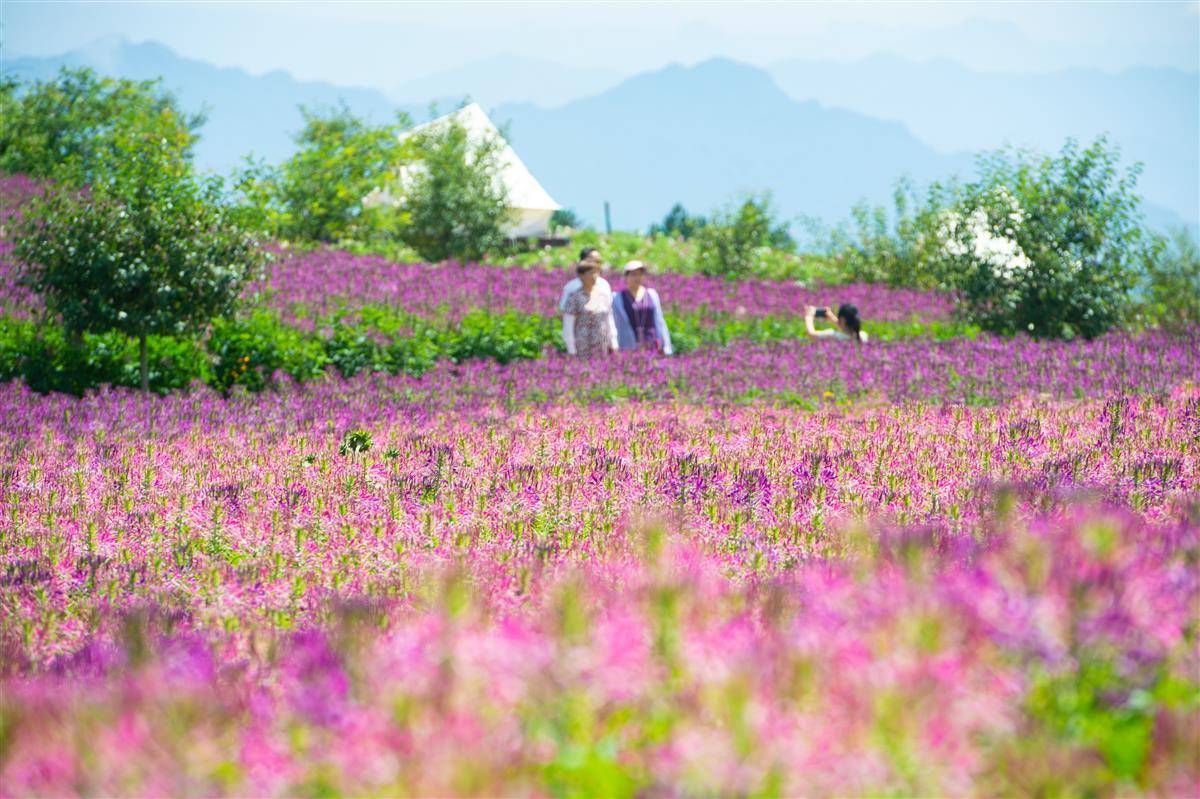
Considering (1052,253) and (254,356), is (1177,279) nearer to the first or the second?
(1052,253)

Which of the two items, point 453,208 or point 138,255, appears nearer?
point 138,255

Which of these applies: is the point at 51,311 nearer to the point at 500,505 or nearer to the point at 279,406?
the point at 279,406

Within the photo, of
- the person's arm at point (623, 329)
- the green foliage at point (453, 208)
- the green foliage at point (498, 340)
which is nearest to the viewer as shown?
the person's arm at point (623, 329)

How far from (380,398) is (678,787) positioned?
958 centimetres

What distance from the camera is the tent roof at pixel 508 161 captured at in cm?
3817

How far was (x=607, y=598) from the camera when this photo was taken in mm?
3541

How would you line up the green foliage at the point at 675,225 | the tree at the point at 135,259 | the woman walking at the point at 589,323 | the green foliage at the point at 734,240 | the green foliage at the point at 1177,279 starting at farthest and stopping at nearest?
the green foliage at the point at 675,225 → the green foliage at the point at 734,240 → the green foliage at the point at 1177,279 → the woman walking at the point at 589,323 → the tree at the point at 135,259

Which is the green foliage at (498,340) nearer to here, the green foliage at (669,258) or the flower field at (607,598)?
the flower field at (607,598)

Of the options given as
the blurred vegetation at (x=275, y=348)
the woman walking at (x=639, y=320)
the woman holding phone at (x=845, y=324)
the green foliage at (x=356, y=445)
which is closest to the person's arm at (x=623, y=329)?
the woman walking at (x=639, y=320)

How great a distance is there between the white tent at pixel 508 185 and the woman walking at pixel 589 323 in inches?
825

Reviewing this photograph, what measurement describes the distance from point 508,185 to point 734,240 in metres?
11.1

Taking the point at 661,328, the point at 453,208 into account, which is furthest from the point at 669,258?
the point at 661,328

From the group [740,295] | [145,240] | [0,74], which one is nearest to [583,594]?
[145,240]

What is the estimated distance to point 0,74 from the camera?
37406mm
